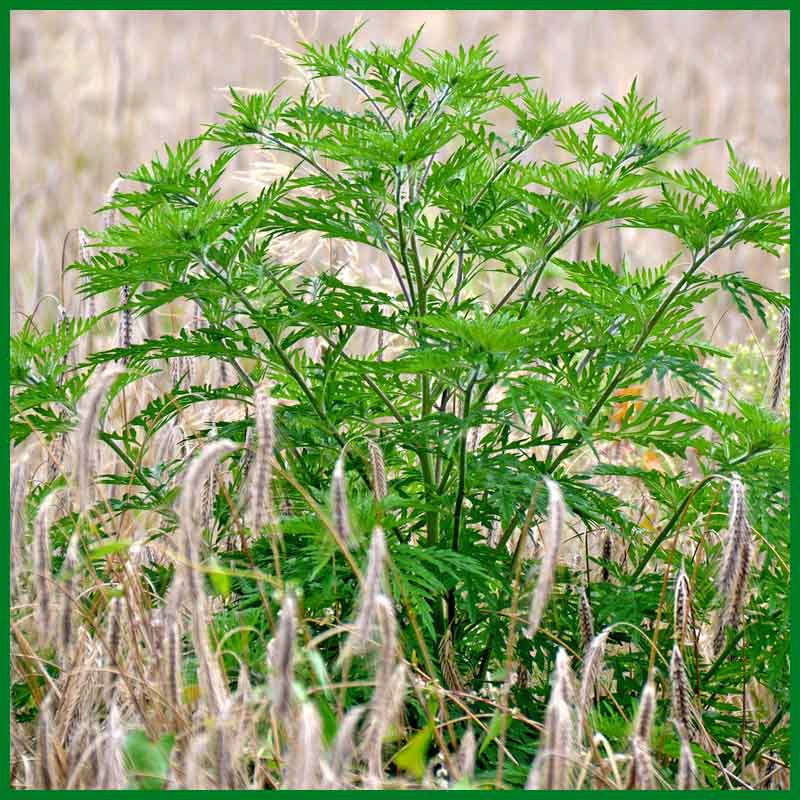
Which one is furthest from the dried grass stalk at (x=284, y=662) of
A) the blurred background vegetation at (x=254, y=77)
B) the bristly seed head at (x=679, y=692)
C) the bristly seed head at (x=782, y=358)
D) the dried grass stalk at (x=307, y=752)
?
the blurred background vegetation at (x=254, y=77)

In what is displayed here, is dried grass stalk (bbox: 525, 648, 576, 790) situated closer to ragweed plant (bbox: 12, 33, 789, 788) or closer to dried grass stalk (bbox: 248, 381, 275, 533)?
ragweed plant (bbox: 12, 33, 789, 788)

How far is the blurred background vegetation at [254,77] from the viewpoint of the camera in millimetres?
7289

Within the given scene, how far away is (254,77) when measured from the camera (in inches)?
350

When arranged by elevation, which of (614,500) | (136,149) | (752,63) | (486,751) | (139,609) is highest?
(752,63)

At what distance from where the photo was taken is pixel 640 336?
9.00 ft

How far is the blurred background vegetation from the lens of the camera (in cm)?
729

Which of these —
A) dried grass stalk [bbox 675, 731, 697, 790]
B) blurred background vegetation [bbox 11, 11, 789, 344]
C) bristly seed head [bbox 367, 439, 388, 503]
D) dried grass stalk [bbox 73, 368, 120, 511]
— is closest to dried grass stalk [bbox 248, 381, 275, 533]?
dried grass stalk [bbox 73, 368, 120, 511]

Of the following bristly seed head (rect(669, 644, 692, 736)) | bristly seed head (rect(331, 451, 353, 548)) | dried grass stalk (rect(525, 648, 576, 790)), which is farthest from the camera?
bristly seed head (rect(669, 644, 692, 736))

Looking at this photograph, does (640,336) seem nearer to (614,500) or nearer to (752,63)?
(614,500)

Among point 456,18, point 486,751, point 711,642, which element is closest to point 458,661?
point 486,751

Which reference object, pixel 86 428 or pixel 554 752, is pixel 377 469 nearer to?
pixel 86 428

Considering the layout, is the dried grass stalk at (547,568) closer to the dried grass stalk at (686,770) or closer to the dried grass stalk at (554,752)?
the dried grass stalk at (554,752)

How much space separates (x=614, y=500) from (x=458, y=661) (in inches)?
23.4

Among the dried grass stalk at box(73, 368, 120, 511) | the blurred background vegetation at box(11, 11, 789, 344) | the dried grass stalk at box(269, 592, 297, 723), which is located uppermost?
the blurred background vegetation at box(11, 11, 789, 344)
